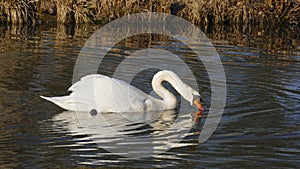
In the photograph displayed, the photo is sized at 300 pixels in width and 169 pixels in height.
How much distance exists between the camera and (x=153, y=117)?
1051 centimetres

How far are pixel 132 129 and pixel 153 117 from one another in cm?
106

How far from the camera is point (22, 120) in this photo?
9.52 meters

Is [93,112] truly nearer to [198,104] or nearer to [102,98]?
[102,98]

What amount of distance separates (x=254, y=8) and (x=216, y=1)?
2.14 m

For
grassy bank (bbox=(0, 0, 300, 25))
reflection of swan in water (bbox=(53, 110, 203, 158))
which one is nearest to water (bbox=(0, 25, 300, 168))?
reflection of swan in water (bbox=(53, 110, 203, 158))

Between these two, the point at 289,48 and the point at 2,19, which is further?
the point at 2,19

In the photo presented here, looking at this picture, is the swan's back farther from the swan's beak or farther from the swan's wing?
the swan's beak

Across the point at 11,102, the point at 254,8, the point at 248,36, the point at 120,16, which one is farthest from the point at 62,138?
the point at 254,8

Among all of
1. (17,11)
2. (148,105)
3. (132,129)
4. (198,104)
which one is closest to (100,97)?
(148,105)

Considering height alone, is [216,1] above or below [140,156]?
above

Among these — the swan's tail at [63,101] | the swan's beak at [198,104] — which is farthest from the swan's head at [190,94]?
the swan's tail at [63,101]

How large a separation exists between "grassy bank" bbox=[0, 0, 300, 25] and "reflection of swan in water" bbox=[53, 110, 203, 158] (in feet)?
42.8

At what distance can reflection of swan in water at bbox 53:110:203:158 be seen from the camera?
8.49 m

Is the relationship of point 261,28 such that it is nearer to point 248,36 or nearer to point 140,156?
point 248,36
